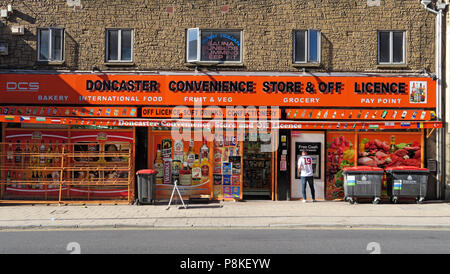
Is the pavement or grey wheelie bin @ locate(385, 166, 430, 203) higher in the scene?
grey wheelie bin @ locate(385, 166, 430, 203)

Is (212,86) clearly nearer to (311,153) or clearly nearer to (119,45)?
(119,45)

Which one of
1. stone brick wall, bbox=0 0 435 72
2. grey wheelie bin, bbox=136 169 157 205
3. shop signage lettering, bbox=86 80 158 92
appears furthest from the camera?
stone brick wall, bbox=0 0 435 72

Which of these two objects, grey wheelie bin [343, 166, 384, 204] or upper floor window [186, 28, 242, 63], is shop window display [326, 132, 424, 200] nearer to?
grey wheelie bin [343, 166, 384, 204]

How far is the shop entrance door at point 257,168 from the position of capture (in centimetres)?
1448

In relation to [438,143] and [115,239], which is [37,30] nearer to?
[115,239]

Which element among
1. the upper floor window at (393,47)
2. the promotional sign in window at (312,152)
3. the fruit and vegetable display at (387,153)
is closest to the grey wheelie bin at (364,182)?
the fruit and vegetable display at (387,153)

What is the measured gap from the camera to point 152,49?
14.3 m

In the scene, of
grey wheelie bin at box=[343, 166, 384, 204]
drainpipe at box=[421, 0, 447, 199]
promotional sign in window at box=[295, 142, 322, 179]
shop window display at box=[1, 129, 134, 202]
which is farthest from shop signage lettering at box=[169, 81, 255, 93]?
drainpipe at box=[421, 0, 447, 199]

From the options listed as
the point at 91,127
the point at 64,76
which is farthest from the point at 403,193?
the point at 64,76

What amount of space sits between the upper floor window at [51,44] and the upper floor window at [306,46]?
797 centimetres

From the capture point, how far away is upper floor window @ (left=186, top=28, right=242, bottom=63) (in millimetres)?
14359

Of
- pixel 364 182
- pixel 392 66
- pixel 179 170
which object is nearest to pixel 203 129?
pixel 179 170

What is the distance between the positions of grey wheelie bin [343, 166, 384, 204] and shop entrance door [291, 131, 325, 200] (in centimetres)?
111

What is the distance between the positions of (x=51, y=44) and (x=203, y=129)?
590 cm
